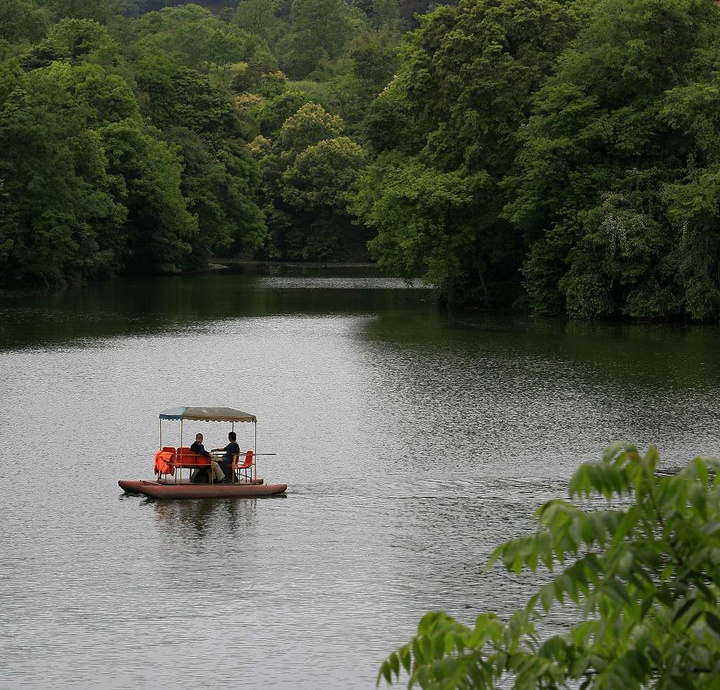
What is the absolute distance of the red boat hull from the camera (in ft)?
82.6

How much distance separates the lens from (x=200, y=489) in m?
25.3

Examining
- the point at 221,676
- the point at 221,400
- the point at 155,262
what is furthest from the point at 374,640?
the point at 155,262

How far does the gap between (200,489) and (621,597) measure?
19.8 meters

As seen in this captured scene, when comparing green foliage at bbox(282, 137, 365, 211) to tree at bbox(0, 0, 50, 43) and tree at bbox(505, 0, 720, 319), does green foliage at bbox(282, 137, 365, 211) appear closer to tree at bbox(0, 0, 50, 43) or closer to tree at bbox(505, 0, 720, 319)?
tree at bbox(0, 0, 50, 43)

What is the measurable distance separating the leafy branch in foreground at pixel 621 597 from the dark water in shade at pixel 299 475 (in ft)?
31.2

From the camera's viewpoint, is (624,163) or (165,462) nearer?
(165,462)

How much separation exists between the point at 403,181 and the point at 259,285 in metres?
28.5

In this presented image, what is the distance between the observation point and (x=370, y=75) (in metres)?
135

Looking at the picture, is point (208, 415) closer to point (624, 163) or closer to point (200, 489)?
point (200, 489)

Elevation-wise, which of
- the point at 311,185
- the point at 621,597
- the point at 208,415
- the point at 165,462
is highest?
the point at 311,185

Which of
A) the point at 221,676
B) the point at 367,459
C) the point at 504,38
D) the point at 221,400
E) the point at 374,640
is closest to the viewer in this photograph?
the point at 221,676

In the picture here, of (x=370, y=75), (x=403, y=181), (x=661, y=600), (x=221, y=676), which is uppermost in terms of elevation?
(x=370, y=75)

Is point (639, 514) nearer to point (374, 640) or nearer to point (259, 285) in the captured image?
point (374, 640)

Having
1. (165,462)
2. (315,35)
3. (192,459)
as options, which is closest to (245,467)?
(192,459)
